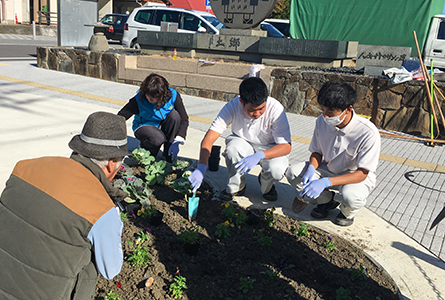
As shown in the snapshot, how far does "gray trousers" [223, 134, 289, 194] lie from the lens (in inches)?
139

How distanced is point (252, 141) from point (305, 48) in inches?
200

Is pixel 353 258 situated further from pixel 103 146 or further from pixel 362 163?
pixel 103 146

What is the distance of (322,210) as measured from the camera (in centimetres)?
348

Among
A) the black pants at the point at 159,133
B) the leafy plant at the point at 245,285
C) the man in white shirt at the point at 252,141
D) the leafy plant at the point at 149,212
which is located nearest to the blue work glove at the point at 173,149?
the black pants at the point at 159,133

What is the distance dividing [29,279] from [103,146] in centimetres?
59

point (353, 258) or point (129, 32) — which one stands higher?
point (129, 32)

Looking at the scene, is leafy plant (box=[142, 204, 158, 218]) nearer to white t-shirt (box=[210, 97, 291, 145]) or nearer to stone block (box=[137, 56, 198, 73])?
white t-shirt (box=[210, 97, 291, 145])

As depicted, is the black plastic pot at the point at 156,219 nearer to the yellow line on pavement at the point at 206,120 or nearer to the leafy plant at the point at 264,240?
the leafy plant at the point at 264,240

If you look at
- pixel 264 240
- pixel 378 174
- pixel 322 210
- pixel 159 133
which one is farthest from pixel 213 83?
pixel 264 240

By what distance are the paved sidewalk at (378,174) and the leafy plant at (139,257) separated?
1263 mm

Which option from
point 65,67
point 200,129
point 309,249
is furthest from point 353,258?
point 65,67

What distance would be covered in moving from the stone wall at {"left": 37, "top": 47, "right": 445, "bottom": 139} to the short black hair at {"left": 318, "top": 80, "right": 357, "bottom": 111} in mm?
4258

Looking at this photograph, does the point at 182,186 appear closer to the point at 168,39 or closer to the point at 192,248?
the point at 192,248

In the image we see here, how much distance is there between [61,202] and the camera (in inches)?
55.9
